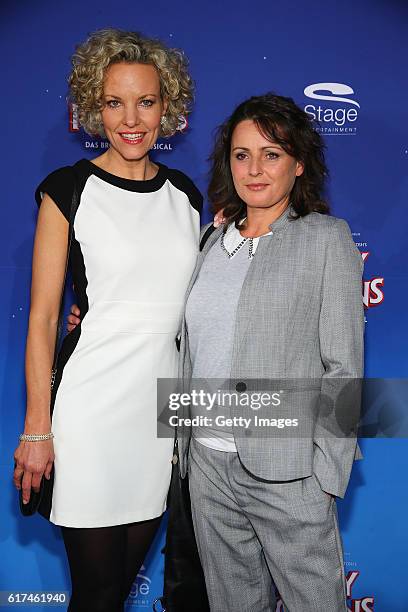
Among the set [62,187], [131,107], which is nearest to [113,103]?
[131,107]

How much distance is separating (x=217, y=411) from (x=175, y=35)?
1.60 metres

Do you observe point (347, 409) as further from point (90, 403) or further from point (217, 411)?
point (90, 403)

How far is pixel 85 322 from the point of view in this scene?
2.05m

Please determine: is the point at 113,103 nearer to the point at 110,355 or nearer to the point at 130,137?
the point at 130,137

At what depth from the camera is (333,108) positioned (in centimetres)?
279

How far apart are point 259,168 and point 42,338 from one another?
0.76 m

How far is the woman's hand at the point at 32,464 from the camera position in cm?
199

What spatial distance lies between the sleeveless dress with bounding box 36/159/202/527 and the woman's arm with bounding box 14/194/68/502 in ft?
0.11

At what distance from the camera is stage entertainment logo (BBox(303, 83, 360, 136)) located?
279cm

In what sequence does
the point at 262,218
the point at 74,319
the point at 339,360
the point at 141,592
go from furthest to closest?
the point at 141,592
the point at 74,319
the point at 262,218
the point at 339,360

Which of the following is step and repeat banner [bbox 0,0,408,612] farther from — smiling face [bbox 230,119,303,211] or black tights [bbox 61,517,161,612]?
black tights [bbox 61,517,161,612]

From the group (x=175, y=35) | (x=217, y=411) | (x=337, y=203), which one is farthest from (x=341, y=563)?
(x=175, y=35)

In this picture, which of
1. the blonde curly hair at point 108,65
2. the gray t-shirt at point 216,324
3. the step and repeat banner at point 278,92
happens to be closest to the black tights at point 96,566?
the gray t-shirt at point 216,324

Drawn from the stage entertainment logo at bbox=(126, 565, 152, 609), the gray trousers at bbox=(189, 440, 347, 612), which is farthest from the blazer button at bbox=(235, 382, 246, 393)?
the stage entertainment logo at bbox=(126, 565, 152, 609)
